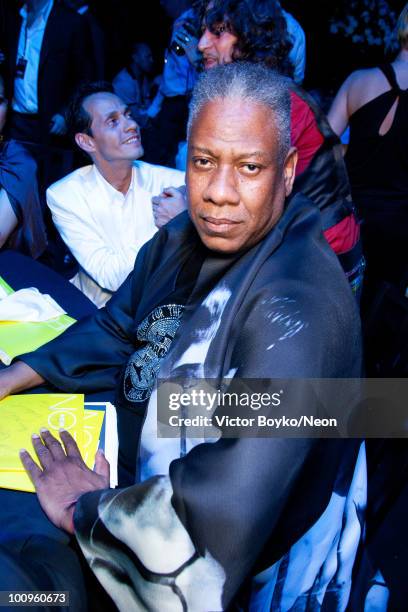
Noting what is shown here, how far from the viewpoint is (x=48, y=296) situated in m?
1.99

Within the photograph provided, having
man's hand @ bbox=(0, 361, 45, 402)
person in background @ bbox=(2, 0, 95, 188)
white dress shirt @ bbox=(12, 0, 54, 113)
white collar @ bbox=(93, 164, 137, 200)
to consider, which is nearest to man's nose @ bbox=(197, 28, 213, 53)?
white collar @ bbox=(93, 164, 137, 200)

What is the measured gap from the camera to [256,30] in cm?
198

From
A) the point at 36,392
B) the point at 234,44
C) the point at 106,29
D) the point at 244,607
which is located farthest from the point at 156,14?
the point at 244,607

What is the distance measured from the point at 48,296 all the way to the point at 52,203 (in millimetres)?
793

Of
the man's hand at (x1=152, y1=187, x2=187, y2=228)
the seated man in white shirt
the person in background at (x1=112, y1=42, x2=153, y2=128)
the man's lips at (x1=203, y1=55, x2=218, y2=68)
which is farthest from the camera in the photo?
the person in background at (x1=112, y1=42, x2=153, y2=128)

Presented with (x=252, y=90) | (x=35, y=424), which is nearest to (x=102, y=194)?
(x=35, y=424)

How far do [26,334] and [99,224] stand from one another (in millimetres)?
961

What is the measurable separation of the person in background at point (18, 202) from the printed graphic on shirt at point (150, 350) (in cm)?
130

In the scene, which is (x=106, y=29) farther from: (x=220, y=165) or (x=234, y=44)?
(x=220, y=165)

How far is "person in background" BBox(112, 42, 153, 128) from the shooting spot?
5.21 m

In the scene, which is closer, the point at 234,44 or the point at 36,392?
the point at 36,392

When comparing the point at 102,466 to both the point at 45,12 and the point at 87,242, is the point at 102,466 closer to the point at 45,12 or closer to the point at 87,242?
the point at 87,242

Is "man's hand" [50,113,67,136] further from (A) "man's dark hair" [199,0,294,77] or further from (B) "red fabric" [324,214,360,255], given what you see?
(B) "red fabric" [324,214,360,255]

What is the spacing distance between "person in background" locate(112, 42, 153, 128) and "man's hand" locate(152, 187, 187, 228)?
2.87m
